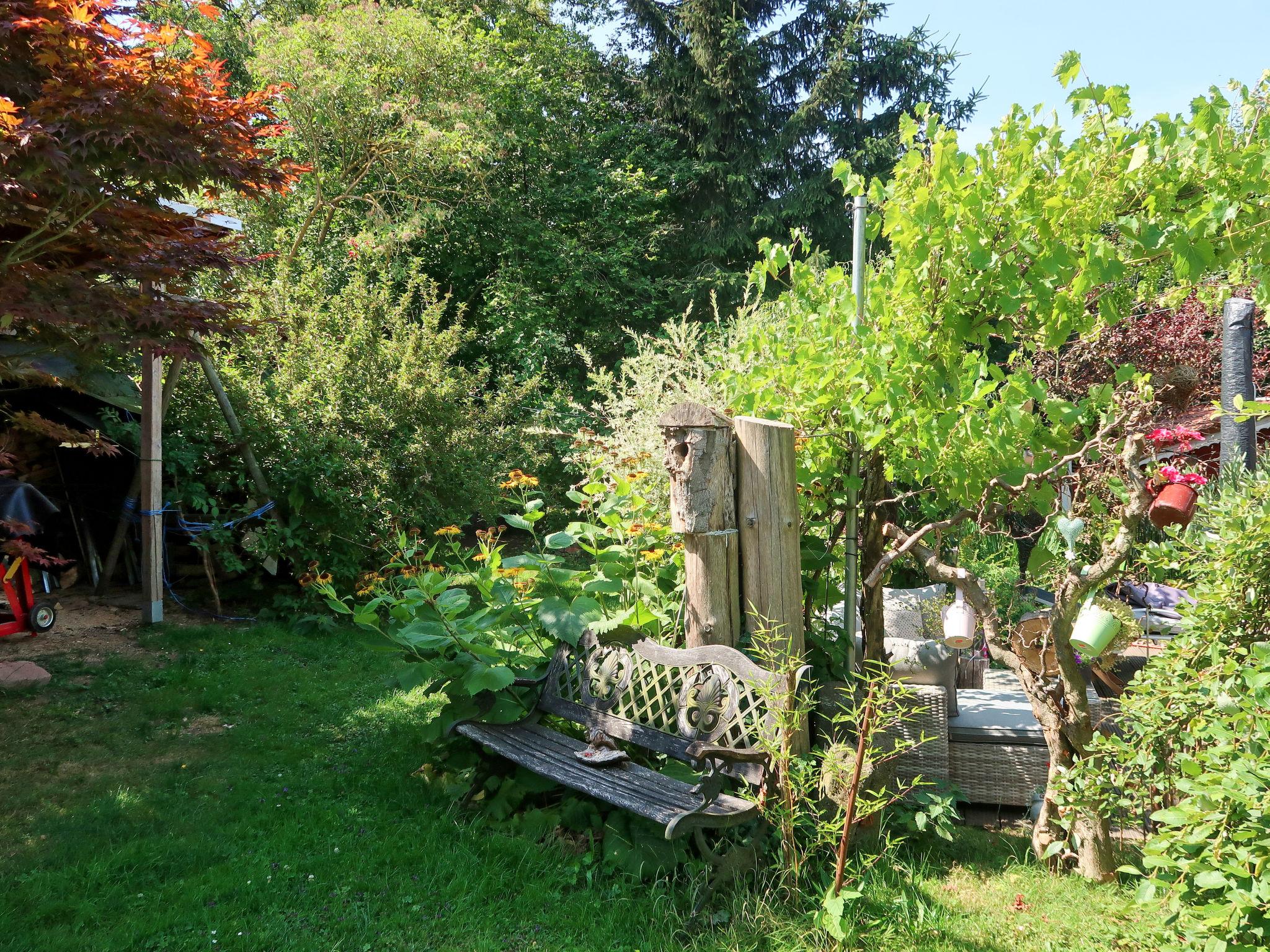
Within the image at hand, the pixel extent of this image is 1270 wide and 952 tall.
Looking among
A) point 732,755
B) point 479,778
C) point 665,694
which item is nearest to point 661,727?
point 665,694

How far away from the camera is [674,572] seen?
3857 mm

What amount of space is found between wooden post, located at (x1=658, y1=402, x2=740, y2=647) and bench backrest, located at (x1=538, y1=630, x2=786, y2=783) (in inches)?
5.2

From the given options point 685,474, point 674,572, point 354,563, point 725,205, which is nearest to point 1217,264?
point 685,474

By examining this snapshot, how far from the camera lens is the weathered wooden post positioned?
10.5 feet

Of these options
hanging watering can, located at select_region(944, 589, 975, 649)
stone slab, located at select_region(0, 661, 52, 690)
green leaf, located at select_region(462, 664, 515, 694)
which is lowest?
stone slab, located at select_region(0, 661, 52, 690)

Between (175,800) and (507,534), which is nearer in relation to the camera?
(175,800)

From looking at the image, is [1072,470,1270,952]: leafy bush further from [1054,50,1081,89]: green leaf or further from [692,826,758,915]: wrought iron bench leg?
[1054,50,1081,89]: green leaf

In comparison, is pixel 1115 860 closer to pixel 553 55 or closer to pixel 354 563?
pixel 354 563

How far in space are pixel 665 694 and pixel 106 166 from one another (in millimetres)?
3323

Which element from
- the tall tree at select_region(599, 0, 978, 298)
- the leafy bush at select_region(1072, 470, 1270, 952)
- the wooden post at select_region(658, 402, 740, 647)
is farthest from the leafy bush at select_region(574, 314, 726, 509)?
the tall tree at select_region(599, 0, 978, 298)

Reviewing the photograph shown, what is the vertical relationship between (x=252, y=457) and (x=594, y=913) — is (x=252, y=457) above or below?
above

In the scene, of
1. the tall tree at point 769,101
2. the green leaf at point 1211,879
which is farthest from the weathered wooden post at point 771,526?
the tall tree at point 769,101

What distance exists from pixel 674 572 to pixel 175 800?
7.66 ft

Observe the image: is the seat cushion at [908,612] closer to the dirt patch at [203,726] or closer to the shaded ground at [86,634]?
the dirt patch at [203,726]
